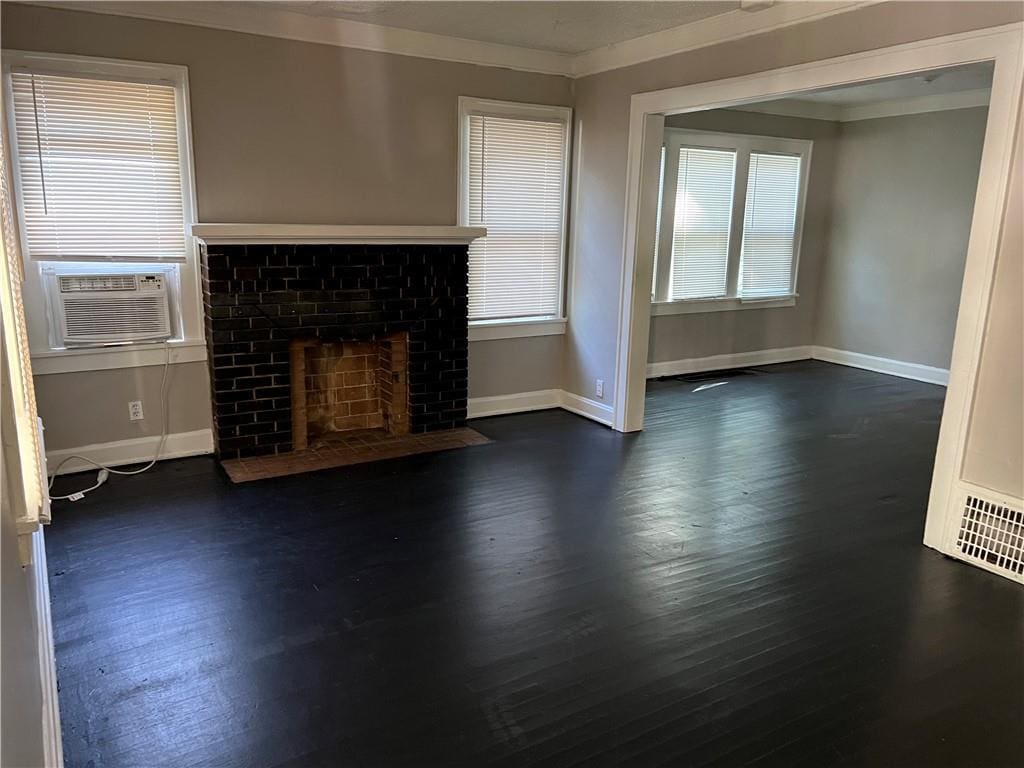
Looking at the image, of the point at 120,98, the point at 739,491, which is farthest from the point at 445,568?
the point at 120,98

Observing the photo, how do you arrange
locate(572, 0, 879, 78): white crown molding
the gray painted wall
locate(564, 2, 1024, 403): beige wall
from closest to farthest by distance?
1. the gray painted wall
2. locate(564, 2, 1024, 403): beige wall
3. locate(572, 0, 879, 78): white crown molding

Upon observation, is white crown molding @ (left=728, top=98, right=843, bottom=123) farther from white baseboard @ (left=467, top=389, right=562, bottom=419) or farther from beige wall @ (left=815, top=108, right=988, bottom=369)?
white baseboard @ (left=467, top=389, right=562, bottom=419)

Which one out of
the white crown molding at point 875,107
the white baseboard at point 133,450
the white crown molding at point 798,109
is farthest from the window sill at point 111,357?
the white crown molding at point 798,109

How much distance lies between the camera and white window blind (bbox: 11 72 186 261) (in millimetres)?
3682

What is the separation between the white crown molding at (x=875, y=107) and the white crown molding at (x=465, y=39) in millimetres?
1879

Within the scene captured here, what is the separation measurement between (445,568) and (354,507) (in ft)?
2.62

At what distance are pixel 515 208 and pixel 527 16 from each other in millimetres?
1396

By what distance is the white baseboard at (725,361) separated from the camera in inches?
271

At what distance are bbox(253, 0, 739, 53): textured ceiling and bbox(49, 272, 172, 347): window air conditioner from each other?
64.2 inches

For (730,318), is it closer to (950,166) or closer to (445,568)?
(950,166)

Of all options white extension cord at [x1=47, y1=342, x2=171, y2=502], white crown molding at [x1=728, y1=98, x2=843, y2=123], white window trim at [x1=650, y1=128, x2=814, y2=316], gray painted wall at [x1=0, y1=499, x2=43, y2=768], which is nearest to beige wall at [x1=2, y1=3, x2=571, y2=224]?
white extension cord at [x1=47, y1=342, x2=171, y2=502]

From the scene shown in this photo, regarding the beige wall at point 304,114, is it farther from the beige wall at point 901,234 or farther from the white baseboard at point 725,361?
the beige wall at point 901,234

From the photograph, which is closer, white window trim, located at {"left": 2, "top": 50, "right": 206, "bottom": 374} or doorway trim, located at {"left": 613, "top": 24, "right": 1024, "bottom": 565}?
doorway trim, located at {"left": 613, "top": 24, "right": 1024, "bottom": 565}

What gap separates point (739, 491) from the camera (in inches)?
158
